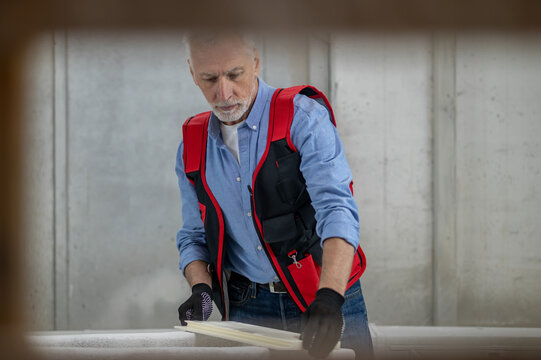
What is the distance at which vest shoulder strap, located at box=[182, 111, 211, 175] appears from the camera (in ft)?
5.76

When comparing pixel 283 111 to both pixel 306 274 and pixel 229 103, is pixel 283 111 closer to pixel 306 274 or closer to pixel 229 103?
pixel 229 103

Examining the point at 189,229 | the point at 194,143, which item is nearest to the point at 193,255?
the point at 189,229

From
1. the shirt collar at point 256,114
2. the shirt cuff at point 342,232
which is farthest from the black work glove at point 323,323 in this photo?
the shirt collar at point 256,114

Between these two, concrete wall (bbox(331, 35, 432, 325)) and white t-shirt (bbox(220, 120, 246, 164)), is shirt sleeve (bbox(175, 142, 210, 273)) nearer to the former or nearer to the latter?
white t-shirt (bbox(220, 120, 246, 164))

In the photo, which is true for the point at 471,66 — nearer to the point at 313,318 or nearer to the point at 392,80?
the point at 392,80

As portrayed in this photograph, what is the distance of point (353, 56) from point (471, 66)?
2.80ft

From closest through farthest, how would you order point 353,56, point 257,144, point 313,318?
point 313,318 < point 257,144 < point 353,56

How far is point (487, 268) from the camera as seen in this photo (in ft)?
12.9

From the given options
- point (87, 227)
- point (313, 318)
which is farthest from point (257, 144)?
point (87, 227)

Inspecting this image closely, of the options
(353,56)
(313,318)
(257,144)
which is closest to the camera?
(313,318)

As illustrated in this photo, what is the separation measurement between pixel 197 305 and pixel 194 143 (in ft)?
1.66

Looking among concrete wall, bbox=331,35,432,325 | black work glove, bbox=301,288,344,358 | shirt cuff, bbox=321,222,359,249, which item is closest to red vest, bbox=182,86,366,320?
shirt cuff, bbox=321,222,359,249

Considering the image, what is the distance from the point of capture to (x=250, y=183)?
1694 mm

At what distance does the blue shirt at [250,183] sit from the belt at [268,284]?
0.9 inches
